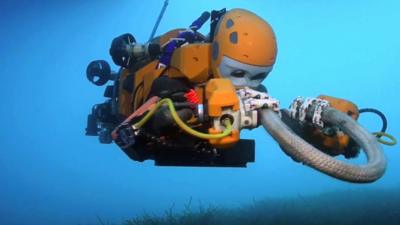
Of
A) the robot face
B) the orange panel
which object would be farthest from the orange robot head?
the orange panel

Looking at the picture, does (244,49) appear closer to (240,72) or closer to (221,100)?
(240,72)

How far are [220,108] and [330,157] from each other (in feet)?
3.27

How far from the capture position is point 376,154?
2723 millimetres

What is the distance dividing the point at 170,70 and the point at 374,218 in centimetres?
698

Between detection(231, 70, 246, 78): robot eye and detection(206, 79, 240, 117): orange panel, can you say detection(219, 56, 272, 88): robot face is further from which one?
detection(206, 79, 240, 117): orange panel

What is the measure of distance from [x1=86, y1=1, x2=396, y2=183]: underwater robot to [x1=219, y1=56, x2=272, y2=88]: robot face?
11 mm

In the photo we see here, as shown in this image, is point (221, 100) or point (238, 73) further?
point (238, 73)

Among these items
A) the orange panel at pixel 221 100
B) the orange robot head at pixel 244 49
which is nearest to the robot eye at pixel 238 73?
the orange robot head at pixel 244 49

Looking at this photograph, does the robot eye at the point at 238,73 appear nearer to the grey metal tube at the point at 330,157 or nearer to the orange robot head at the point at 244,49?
the orange robot head at the point at 244,49

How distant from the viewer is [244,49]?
4078mm

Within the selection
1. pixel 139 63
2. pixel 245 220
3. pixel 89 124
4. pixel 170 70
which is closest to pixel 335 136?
pixel 170 70

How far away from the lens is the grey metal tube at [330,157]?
2.35 m

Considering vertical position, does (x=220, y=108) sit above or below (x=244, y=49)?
below

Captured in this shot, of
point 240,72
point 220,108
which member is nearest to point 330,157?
point 220,108
